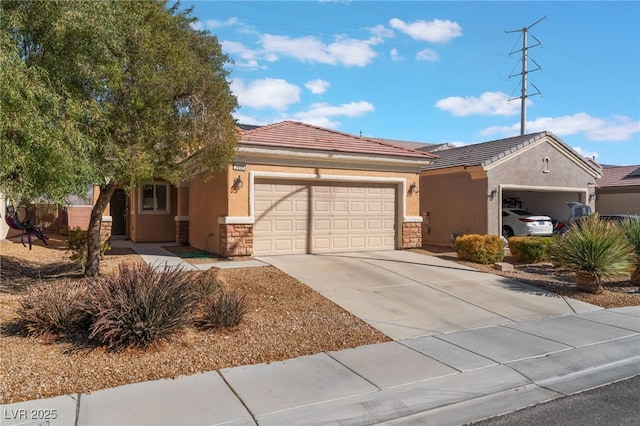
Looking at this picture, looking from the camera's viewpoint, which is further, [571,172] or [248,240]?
[571,172]

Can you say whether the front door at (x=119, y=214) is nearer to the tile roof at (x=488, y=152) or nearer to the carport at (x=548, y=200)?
the tile roof at (x=488, y=152)

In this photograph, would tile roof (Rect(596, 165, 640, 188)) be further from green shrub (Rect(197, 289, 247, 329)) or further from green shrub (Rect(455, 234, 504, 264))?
green shrub (Rect(197, 289, 247, 329))

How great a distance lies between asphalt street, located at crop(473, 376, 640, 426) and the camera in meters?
4.56

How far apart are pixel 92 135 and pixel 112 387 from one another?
4.00 metres

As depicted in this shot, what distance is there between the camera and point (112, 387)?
195 inches

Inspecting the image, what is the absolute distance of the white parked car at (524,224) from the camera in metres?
19.0

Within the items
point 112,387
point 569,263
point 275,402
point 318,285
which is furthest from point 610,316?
point 112,387

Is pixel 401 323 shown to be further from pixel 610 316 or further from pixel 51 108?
pixel 51 108

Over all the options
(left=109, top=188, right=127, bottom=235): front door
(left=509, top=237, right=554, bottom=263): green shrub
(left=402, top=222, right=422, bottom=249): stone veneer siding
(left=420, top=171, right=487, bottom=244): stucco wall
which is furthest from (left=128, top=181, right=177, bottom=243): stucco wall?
(left=509, top=237, right=554, bottom=263): green shrub

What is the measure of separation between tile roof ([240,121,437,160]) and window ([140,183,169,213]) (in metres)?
6.37

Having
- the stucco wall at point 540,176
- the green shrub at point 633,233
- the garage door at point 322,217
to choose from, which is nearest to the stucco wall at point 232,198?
the garage door at point 322,217

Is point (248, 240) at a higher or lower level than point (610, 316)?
higher

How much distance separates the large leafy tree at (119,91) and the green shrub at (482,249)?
24.2ft

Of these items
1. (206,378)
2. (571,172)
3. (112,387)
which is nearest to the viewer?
(112,387)
